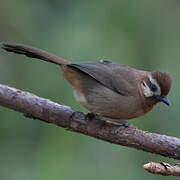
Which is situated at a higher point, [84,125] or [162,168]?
[84,125]

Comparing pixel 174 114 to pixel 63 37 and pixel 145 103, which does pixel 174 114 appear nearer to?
pixel 145 103

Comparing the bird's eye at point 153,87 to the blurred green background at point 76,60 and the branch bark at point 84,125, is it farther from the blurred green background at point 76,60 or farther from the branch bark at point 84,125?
the branch bark at point 84,125

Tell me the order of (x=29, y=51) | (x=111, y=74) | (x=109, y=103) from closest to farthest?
(x=29, y=51) < (x=109, y=103) < (x=111, y=74)

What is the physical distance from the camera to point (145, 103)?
5117 mm

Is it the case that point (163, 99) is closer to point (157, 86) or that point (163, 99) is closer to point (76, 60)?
point (157, 86)

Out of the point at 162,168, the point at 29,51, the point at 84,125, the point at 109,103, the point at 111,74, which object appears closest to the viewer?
the point at 162,168

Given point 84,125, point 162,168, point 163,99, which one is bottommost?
point 162,168

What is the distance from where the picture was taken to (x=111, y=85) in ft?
Result: 17.5

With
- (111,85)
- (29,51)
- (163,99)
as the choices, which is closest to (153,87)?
(163,99)

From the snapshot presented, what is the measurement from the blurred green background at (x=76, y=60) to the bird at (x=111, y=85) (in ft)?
0.36

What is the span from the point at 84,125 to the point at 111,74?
3.23ft

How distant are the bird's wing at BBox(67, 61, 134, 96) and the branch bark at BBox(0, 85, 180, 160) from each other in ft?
2.15

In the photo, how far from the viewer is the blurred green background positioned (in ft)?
15.9

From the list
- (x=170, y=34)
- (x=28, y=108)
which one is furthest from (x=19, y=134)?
(x=170, y=34)
